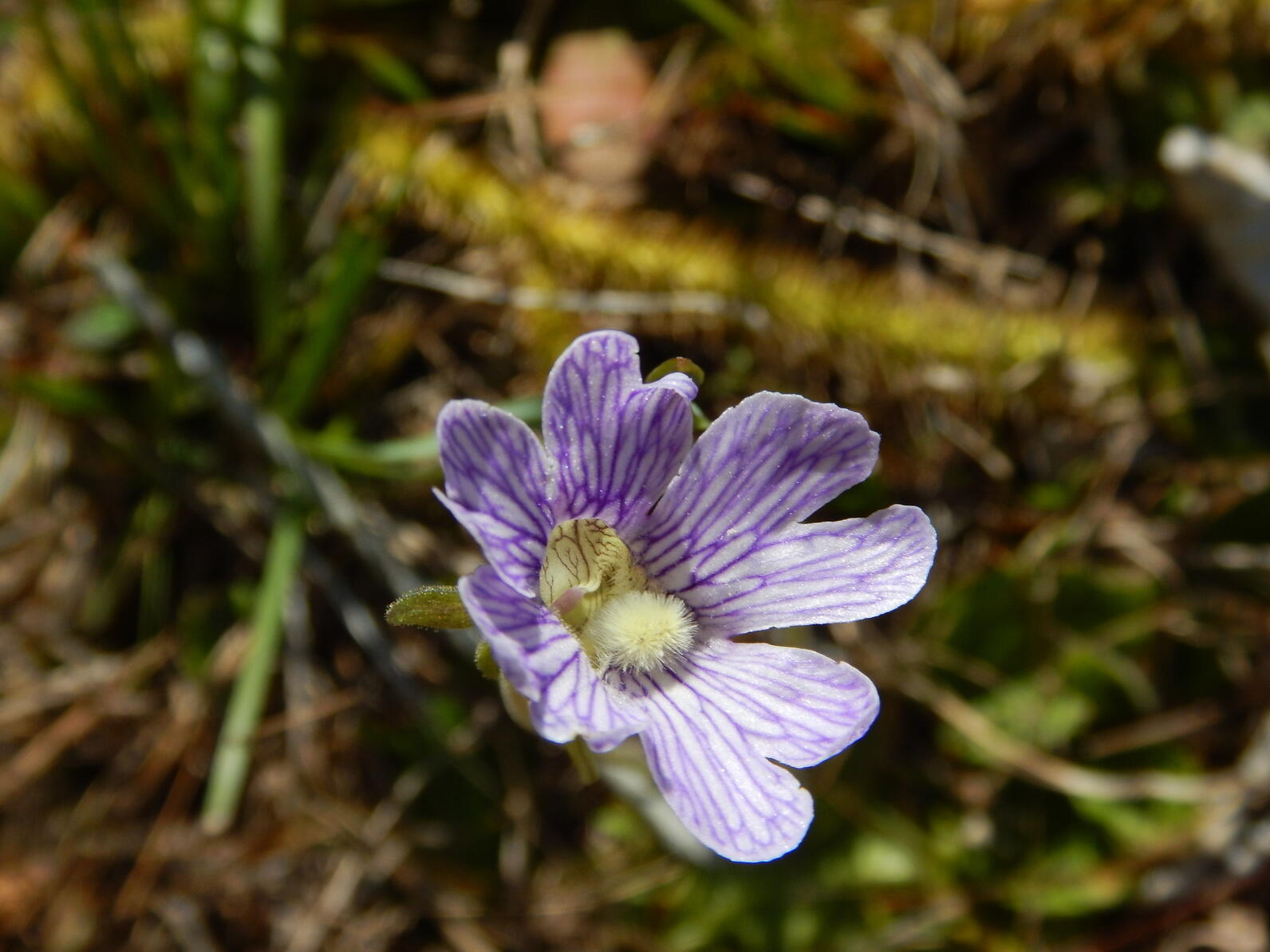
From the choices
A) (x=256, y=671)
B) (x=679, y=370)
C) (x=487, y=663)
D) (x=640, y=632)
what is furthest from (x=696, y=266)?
(x=256, y=671)

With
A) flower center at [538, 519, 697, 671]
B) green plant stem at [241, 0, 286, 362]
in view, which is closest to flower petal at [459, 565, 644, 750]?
flower center at [538, 519, 697, 671]

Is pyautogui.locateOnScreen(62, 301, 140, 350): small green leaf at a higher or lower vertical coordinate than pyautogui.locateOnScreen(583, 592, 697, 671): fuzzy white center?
lower

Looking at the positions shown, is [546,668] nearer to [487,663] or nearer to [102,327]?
[487,663]

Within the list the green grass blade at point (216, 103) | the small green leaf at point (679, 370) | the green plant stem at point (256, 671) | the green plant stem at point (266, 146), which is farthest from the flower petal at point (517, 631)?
the green grass blade at point (216, 103)

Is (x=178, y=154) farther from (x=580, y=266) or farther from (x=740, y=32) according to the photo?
(x=740, y=32)

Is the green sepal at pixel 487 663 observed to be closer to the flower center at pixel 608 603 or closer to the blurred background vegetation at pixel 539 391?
the flower center at pixel 608 603

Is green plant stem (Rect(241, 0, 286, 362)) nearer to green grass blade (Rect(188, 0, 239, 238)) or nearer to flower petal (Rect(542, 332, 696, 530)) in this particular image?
green grass blade (Rect(188, 0, 239, 238))
